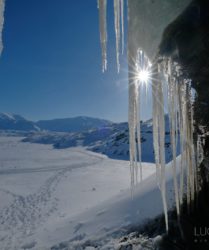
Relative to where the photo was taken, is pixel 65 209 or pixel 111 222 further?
pixel 65 209

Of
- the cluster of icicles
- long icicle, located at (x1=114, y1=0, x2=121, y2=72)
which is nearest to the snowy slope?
the cluster of icicles

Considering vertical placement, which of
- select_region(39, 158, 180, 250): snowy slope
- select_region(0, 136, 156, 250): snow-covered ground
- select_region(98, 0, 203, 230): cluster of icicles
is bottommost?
select_region(0, 136, 156, 250): snow-covered ground

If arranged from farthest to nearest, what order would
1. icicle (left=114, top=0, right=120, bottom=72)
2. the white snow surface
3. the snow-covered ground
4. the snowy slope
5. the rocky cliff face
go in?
the snow-covered ground, the white snow surface, the snowy slope, icicle (left=114, top=0, right=120, bottom=72), the rocky cliff face

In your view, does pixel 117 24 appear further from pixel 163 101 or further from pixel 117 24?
pixel 163 101

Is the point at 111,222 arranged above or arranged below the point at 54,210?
above

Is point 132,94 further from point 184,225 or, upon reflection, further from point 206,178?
point 184,225

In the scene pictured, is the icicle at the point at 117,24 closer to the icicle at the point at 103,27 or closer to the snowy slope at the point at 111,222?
the icicle at the point at 103,27

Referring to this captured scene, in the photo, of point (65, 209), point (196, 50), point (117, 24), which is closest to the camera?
point (196, 50)

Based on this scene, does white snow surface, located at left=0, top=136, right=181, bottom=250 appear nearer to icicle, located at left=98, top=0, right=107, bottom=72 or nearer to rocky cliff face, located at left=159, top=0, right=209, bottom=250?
rocky cliff face, located at left=159, top=0, right=209, bottom=250

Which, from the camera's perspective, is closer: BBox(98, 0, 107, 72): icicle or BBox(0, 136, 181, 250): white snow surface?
BBox(98, 0, 107, 72): icicle

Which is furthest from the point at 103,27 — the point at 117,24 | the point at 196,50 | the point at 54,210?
the point at 54,210

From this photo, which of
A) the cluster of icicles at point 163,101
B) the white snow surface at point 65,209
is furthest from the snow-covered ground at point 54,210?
the cluster of icicles at point 163,101

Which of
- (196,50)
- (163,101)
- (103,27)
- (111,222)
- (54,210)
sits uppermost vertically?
(103,27)

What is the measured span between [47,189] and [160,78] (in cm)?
2108
